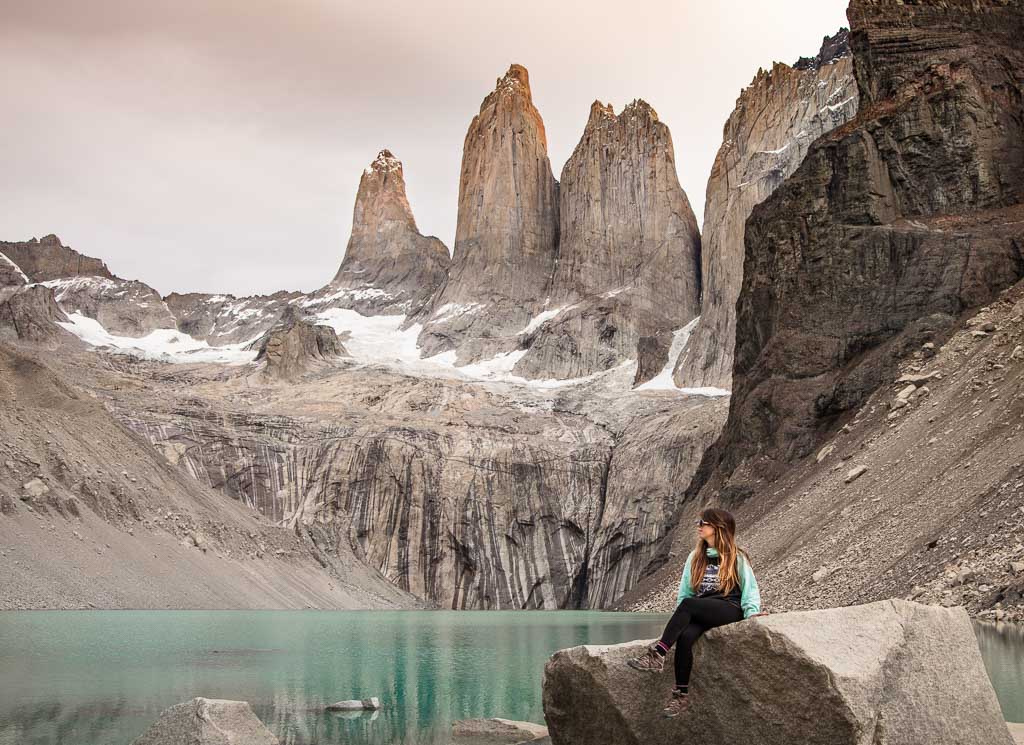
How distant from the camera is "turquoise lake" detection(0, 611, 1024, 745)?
1627 centimetres

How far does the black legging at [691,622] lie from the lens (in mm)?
8945

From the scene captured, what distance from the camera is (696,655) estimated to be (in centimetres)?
909

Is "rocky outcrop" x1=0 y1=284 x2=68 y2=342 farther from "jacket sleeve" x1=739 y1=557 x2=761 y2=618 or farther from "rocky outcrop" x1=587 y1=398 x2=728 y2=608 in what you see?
"jacket sleeve" x1=739 y1=557 x2=761 y2=618

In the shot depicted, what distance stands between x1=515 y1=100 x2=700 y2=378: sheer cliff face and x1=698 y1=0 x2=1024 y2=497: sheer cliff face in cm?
5111

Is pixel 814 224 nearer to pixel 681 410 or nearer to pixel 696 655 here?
pixel 681 410

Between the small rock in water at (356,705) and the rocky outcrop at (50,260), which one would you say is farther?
the rocky outcrop at (50,260)

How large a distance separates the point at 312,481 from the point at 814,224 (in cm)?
4588

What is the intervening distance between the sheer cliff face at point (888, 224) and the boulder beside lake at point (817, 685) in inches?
1721

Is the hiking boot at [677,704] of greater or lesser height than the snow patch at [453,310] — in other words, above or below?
below

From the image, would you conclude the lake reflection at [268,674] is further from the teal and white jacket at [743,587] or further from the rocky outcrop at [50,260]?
the rocky outcrop at [50,260]

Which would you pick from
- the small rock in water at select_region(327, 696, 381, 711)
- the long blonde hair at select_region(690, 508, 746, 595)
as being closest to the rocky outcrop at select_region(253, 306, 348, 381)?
the small rock in water at select_region(327, 696, 381, 711)

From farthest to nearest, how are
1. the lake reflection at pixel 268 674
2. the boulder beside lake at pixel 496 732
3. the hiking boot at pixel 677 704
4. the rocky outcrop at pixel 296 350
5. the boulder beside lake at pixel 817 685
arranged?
the rocky outcrop at pixel 296 350, the lake reflection at pixel 268 674, the boulder beside lake at pixel 496 732, the hiking boot at pixel 677 704, the boulder beside lake at pixel 817 685

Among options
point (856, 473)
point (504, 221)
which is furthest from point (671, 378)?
point (856, 473)

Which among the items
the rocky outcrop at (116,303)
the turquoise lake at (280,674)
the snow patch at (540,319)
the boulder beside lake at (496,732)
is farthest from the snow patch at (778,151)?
the boulder beside lake at (496,732)
